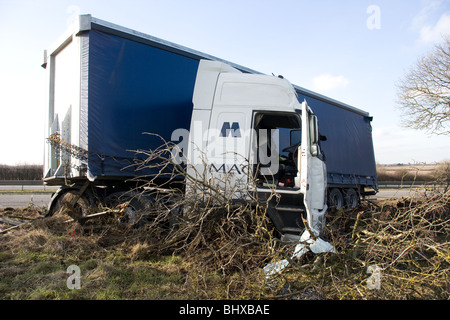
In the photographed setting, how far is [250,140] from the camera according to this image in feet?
16.1

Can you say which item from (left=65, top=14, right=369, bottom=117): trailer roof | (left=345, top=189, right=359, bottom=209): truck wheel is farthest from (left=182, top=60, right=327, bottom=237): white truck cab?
(left=345, top=189, right=359, bottom=209): truck wheel

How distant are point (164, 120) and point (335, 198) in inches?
256

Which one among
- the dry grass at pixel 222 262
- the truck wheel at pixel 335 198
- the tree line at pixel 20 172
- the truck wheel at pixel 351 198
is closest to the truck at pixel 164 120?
the dry grass at pixel 222 262

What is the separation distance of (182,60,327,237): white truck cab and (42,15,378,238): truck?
0.02 metres

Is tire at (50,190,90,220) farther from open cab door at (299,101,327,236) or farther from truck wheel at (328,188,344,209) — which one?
truck wheel at (328,188,344,209)

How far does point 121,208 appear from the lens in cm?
507

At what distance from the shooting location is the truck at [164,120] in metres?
4.81

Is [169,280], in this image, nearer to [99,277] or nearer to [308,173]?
[99,277]

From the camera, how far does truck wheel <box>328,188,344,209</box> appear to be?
9.50 metres

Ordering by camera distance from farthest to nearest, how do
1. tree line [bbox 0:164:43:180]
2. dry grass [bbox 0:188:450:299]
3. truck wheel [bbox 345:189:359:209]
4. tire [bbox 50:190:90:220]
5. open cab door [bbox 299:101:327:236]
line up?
tree line [bbox 0:164:43:180], truck wheel [bbox 345:189:359:209], tire [bbox 50:190:90:220], open cab door [bbox 299:101:327:236], dry grass [bbox 0:188:450:299]

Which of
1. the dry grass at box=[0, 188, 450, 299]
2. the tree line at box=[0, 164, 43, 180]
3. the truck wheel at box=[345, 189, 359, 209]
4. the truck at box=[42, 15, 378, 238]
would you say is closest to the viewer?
the dry grass at box=[0, 188, 450, 299]

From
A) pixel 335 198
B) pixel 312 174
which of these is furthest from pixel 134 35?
pixel 335 198
